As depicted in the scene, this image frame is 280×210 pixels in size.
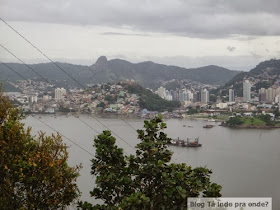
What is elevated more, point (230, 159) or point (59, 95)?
point (59, 95)

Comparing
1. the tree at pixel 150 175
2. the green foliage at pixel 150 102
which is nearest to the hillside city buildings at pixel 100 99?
the green foliage at pixel 150 102

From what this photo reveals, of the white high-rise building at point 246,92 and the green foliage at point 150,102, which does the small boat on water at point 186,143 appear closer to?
the green foliage at point 150,102

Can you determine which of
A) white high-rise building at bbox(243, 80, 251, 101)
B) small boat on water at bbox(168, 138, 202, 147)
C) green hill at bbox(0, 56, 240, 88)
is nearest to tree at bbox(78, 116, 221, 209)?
small boat on water at bbox(168, 138, 202, 147)

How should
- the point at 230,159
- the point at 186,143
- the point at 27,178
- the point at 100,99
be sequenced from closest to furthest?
the point at 27,178, the point at 230,159, the point at 186,143, the point at 100,99

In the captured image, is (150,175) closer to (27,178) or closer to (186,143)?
(27,178)

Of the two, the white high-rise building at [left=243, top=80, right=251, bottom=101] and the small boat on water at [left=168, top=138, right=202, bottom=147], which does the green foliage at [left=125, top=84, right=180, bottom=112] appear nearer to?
the white high-rise building at [left=243, top=80, right=251, bottom=101]

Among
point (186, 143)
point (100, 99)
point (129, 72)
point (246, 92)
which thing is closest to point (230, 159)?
point (186, 143)
